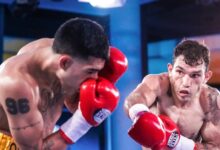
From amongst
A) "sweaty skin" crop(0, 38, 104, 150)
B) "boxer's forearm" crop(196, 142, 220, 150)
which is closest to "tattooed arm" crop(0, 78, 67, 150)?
"sweaty skin" crop(0, 38, 104, 150)

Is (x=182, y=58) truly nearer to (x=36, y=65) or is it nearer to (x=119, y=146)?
(x=36, y=65)

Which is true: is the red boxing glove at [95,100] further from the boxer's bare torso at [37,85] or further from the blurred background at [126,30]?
the blurred background at [126,30]

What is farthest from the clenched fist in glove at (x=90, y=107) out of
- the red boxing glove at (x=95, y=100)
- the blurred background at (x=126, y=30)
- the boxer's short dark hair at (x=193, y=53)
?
the blurred background at (x=126, y=30)

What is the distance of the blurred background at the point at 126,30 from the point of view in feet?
15.6

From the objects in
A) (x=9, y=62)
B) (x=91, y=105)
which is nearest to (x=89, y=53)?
(x=91, y=105)

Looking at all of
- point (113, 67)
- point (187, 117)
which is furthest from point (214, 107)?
point (113, 67)

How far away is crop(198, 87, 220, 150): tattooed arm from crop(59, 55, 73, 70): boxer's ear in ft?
2.92

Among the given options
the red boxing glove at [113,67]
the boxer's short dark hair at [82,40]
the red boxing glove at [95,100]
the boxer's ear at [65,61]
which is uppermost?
the boxer's short dark hair at [82,40]

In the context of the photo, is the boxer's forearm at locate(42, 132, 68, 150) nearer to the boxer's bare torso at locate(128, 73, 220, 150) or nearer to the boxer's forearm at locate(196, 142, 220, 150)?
the boxer's bare torso at locate(128, 73, 220, 150)

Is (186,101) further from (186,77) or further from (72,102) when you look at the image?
(72,102)

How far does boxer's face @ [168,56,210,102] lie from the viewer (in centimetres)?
233

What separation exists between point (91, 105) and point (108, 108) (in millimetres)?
73

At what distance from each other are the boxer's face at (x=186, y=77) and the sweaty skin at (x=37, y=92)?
1.87ft

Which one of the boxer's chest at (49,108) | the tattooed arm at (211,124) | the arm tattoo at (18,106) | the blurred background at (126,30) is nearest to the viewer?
the arm tattoo at (18,106)
